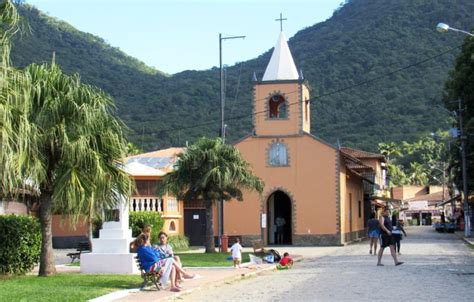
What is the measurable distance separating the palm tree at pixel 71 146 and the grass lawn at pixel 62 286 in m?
1.15

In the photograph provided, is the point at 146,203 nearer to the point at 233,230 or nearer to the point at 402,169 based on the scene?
the point at 233,230

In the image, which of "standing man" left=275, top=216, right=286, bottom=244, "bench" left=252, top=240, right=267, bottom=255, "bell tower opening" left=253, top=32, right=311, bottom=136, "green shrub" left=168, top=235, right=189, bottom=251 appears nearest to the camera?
"bench" left=252, top=240, right=267, bottom=255

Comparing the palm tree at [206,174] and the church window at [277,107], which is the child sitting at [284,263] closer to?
the palm tree at [206,174]

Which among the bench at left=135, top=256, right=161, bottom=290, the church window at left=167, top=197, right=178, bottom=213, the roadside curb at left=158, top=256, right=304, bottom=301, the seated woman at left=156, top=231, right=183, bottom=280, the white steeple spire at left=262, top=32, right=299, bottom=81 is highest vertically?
the white steeple spire at left=262, top=32, right=299, bottom=81

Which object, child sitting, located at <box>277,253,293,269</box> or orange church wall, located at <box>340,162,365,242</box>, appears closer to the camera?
child sitting, located at <box>277,253,293,269</box>

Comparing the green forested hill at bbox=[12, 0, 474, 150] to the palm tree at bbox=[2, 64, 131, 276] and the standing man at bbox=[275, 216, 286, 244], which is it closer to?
the standing man at bbox=[275, 216, 286, 244]

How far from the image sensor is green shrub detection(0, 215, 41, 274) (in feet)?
64.5

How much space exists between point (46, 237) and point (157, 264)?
4.02 meters

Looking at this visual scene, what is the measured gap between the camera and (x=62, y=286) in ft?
55.5

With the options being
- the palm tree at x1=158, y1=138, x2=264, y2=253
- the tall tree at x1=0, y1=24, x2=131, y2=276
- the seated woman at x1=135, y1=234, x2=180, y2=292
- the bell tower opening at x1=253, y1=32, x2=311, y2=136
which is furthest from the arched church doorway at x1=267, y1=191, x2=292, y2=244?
the seated woman at x1=135, y1=234, x2=180, y2=292

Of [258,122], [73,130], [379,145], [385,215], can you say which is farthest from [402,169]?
[73,130]

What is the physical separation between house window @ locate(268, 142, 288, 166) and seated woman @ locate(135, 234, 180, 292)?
28699 mm

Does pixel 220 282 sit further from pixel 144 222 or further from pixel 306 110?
pixel 306 110

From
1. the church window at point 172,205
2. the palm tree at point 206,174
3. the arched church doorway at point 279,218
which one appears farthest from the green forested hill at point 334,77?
the palm tree at point 206,174
